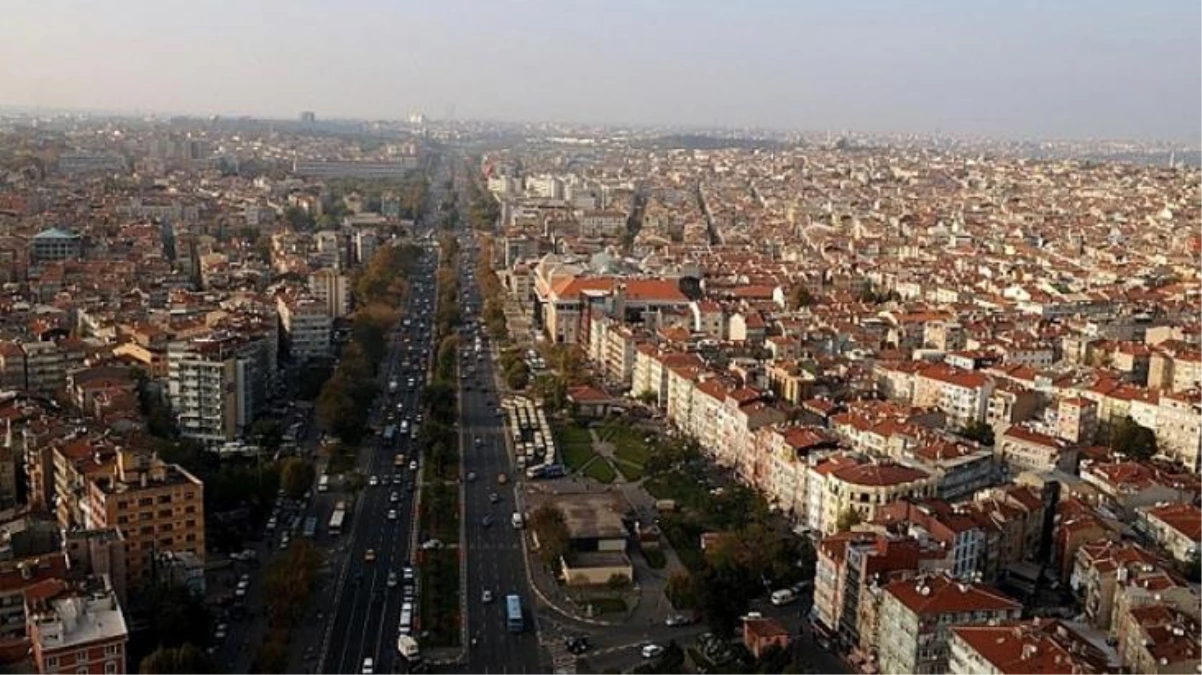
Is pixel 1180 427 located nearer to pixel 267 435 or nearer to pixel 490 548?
pixel 490 548

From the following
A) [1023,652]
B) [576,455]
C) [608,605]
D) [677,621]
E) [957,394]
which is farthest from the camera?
[957,394]

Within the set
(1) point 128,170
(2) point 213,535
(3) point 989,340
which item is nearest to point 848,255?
(3) point 989,340

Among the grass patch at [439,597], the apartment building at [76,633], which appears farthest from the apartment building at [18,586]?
the grass patch at [439,597]

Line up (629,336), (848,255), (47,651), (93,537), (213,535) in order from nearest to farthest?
(47,651)
(93,537)
(213,535)
(629,336)
(848,255)

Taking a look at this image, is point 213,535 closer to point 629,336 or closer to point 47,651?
point 47,651

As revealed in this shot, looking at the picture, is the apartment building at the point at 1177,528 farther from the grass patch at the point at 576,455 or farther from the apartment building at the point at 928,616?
the grass patch at the point at 576,455

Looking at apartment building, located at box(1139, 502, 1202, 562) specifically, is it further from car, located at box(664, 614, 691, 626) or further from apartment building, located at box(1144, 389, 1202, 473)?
car, located at box(664, 614, 691, 626)

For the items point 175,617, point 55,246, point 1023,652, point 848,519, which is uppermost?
point 55,246

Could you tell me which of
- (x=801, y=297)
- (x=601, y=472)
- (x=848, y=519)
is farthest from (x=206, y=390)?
(x=801, y=297)
